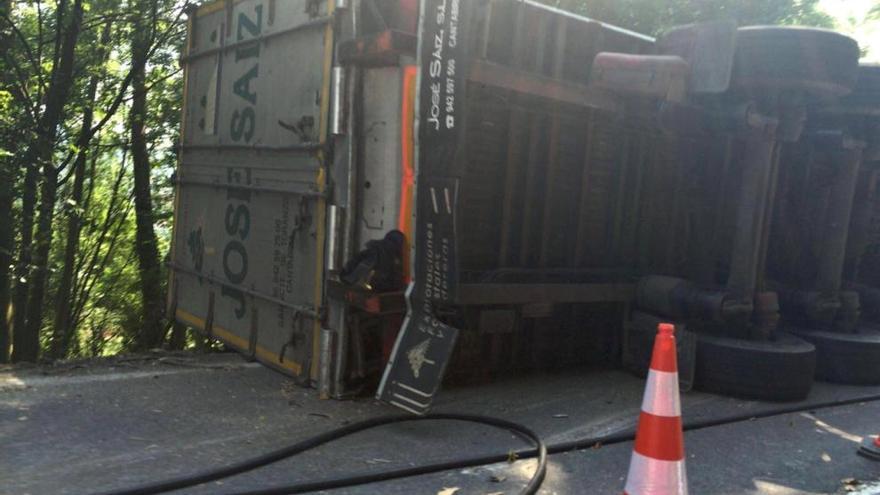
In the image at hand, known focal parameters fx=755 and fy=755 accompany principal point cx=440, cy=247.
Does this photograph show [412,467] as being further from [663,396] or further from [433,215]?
[433,215]

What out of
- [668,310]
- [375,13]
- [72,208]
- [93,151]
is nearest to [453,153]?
[375,13]

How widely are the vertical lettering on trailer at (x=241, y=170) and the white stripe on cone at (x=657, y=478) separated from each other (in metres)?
3.71

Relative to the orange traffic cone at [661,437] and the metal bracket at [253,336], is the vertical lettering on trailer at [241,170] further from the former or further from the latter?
the orange traffic cone at [661,437]

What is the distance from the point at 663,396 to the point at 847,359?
3943 mm

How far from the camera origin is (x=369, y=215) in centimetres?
495

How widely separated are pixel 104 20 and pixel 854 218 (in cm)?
1090

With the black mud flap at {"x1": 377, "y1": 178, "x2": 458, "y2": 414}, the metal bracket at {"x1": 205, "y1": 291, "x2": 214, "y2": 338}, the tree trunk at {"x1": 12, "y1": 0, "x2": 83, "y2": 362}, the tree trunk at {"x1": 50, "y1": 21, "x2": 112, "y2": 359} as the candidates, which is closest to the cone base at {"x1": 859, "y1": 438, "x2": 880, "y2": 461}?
the black mud flap at {"x1": 377, "y1": 178, "x2": 458, "y2": 414}

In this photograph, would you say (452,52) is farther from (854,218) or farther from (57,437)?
(854,218)

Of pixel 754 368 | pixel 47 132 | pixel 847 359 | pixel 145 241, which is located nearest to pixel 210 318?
pixel 754 368

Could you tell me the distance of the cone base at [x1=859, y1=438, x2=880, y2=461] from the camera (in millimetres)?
4273

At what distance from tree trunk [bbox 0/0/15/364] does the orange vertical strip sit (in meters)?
7.92

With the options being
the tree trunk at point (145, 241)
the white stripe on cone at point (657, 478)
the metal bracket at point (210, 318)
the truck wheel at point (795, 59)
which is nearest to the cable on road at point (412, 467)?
the white stripe on cone at point (657, 478)

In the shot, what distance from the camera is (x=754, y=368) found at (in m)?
5.38

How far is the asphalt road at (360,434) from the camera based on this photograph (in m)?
3.68
